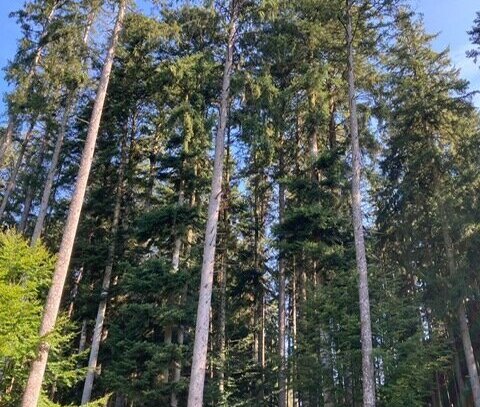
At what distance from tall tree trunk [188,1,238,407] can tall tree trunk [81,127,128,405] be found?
4359mm

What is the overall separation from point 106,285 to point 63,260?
663 centimetres

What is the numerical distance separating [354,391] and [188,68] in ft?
36.4

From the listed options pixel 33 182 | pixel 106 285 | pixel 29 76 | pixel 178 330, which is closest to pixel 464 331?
pixel 178 330

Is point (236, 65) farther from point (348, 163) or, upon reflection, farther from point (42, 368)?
point (42, 368)

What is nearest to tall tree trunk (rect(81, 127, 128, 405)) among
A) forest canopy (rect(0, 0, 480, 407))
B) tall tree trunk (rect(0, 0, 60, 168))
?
forest canopy (rect(0, 0, 480, 407))

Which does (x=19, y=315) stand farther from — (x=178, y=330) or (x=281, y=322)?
(x=281, y=322)

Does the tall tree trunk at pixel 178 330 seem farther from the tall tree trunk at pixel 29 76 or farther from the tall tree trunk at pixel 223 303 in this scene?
the tall tree trunk at pixel 29 76

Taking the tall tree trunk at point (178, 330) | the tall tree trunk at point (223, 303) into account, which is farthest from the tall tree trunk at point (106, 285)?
the tall tree trunk at point (223, 303)

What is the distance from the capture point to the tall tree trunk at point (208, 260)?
10086mm

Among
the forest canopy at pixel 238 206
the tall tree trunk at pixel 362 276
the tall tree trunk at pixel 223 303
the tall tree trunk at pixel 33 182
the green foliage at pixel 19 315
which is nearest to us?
the green foliage at pixel 19 315

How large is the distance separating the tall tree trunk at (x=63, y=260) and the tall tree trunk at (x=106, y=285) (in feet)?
13.3

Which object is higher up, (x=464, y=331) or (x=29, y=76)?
(x=29, y=76)

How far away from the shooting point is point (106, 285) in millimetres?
16516

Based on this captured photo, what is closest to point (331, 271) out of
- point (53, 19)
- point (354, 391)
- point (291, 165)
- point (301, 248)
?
point (301, 248)
